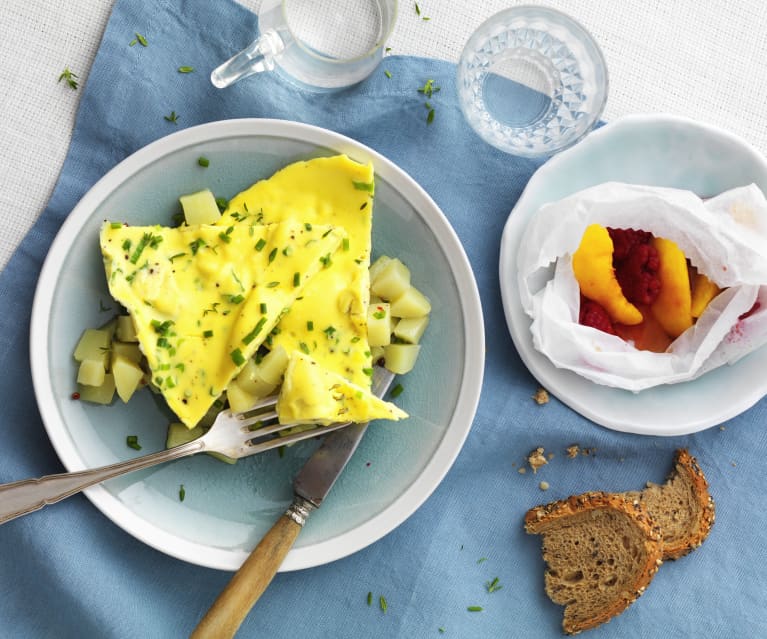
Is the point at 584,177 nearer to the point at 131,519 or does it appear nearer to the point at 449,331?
the point at 449,331

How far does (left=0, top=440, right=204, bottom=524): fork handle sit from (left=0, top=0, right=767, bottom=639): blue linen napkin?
0.44ft

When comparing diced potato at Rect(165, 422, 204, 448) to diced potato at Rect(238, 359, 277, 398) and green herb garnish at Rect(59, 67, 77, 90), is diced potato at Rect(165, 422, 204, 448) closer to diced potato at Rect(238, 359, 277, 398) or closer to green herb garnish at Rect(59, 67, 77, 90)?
diced potato at Rect(238, 359, 277, 398)

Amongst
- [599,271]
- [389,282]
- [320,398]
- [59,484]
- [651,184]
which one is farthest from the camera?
[651,184]

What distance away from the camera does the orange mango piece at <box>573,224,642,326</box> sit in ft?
8.45

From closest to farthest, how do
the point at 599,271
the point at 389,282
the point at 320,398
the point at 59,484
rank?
the point at 320,398, the point at 59,484, the point at 389,282, the point at 599,271

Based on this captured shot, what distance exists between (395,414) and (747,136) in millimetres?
1681

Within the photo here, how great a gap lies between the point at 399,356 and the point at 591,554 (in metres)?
1.08

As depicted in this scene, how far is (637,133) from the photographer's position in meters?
2.61

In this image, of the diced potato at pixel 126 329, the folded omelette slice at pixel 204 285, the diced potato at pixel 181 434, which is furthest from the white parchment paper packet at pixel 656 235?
the diced potato at pixel 126 329

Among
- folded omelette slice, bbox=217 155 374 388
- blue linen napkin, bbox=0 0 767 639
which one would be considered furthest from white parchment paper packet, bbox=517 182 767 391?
folded omelette slice, bbox=217 155 374 388

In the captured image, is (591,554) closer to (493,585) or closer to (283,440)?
(493,585)

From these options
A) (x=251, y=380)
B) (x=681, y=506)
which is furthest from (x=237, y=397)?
(x=681, y=506)

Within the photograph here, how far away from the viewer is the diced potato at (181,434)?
2479 mm

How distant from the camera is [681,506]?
2.76 meters
